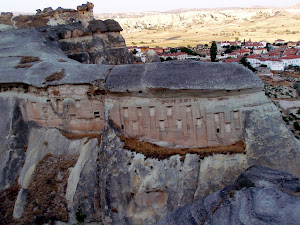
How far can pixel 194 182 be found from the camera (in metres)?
8.98

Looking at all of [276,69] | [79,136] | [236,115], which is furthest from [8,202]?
[276,69]

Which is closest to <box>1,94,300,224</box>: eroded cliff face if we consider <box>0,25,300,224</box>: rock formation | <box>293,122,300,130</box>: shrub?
<box>0,25,300,224</box>: rock formation

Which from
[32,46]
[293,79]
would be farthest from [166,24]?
[32,46]

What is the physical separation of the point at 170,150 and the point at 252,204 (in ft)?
13.5

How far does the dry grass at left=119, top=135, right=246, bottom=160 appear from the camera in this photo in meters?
9.17

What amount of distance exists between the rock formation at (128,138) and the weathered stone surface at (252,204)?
6.82 ft

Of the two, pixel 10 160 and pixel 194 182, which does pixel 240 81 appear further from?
pixel 10 160

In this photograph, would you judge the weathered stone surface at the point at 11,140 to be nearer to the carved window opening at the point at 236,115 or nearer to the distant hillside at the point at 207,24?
the carved window opening at the point at 236,115

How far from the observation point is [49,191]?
10.6 metres

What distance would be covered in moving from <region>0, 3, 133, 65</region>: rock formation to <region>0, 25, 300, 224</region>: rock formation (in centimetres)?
824

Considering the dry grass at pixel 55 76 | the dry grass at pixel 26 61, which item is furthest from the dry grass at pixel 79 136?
the dry grass at pixel 26 61

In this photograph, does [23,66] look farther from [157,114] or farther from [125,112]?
[157,114]

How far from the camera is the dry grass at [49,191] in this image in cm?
1005

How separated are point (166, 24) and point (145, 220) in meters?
158
